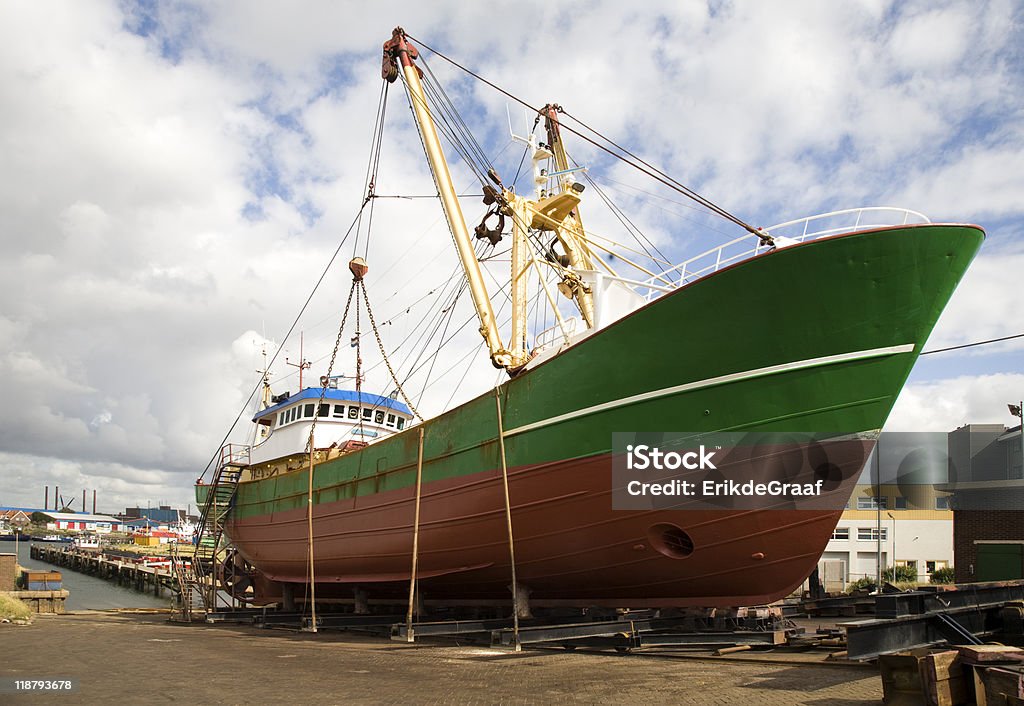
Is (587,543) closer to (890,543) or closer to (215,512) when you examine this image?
(215,512)

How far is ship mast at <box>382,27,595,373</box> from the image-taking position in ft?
46.3

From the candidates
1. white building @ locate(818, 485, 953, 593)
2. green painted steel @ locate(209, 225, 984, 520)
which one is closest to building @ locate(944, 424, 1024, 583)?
white building @ locate(818, 485, 953, 593)

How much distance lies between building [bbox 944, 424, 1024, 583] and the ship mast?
8.93 m

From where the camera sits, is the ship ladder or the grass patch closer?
the grass patch

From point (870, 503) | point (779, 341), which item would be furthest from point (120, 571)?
point (779, 341)

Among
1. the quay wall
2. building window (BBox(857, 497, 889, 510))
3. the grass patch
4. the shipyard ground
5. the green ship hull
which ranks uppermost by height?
the green ship hull

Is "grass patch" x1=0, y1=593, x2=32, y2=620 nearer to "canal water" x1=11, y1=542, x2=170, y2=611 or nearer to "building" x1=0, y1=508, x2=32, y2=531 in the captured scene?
"canal water" x1=11, y1=542, x2=170, y2=611

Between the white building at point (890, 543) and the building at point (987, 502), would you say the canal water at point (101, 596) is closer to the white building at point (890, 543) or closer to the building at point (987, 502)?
the white building at point (890, 543)

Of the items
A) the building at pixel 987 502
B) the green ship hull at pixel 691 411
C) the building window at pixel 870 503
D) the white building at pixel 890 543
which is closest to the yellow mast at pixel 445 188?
the green ship hull at pixel 691 411

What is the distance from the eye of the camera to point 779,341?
32.1 ft

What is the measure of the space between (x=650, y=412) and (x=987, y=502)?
16888 mm

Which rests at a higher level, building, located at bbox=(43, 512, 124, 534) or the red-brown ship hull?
the red-brown ship hull

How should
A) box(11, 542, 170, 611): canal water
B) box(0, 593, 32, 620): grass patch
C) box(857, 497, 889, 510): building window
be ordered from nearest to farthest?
box(0, 593, 32, 620): grass patch → box(857, 497, 889, 510): building window → box(11, 542, 170, 611): canal water

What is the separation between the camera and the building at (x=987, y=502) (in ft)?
45.7
